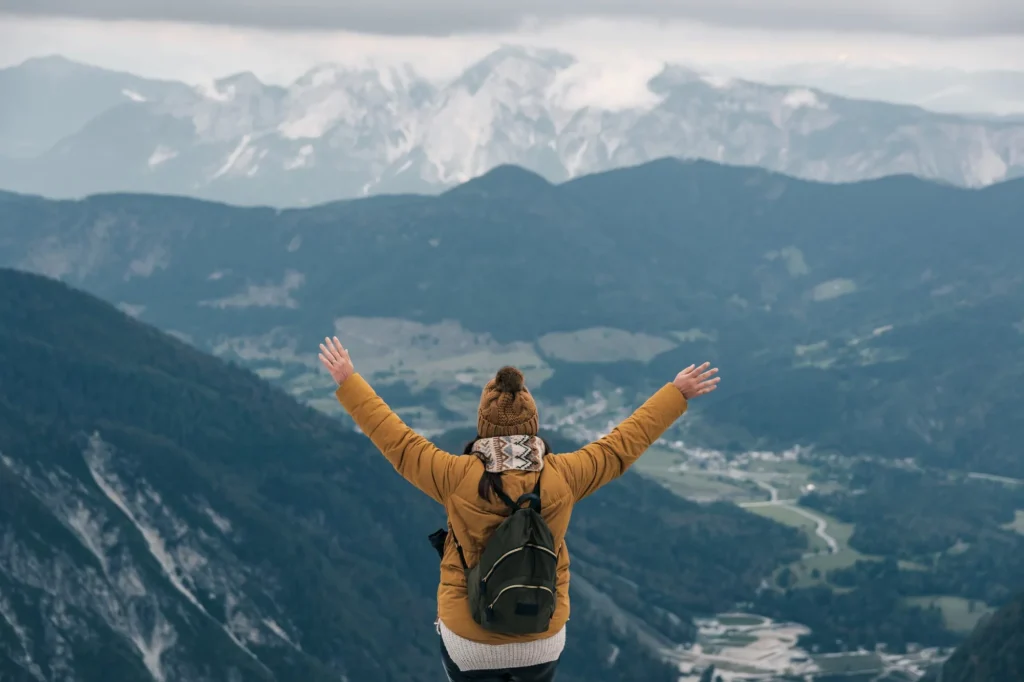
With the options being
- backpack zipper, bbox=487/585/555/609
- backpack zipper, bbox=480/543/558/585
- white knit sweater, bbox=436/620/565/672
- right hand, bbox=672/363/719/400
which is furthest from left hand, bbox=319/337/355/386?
right hand, bbox=672/363/719/400

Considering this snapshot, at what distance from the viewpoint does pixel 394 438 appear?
18812 mm

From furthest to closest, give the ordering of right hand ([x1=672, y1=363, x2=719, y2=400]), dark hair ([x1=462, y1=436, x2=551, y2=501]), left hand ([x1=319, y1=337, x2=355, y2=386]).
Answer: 1. right hand ([x1=672, y1=363, x2=719, y2=400])
2. left hand ([x1=319, y1=337, x2=355, y2=386])
3. dark hair ([x1=462, y1=436, x2=551, y2=501])

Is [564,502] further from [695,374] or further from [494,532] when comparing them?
[695,374]

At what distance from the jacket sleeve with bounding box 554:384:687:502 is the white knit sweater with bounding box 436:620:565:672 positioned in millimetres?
1623

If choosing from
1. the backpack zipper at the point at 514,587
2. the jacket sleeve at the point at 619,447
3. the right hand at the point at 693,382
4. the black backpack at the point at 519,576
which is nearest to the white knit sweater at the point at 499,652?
the black backpack at the point at 519,576

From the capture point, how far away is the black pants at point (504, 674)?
1881cm

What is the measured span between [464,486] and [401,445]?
84 cm

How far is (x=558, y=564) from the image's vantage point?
1852 centimetres

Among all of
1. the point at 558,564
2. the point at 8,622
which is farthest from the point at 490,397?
the point at 8,622

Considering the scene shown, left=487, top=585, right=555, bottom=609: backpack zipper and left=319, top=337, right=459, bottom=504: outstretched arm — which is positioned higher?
left=319, top=337, right=459, bottom=504: outstretched arm

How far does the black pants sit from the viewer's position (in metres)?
18.8

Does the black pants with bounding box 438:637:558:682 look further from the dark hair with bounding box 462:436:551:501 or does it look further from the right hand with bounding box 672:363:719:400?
the right hand with bounding box 672:363:719:400

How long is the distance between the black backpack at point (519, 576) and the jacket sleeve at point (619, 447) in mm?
944

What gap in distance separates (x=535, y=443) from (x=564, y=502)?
26.9 inches
